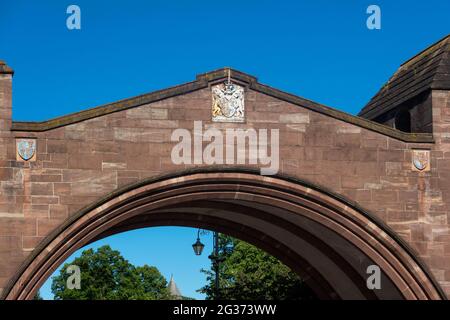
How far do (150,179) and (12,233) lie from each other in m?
2.72

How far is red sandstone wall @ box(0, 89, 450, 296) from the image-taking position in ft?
66.4

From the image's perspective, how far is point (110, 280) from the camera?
59.7 m

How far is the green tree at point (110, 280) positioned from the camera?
5859 cm

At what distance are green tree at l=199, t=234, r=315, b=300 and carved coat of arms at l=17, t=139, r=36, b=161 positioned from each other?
9994 mm

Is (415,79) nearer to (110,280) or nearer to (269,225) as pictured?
(269,225)

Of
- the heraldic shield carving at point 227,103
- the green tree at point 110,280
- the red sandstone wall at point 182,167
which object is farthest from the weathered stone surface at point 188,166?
the green tree at point 110,280

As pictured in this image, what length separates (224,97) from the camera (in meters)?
21.5

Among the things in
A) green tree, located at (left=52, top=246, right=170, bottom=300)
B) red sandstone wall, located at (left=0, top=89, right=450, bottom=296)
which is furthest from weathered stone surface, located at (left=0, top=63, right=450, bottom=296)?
green tree, located at (left=52, top=246, right=170, bottom=300)

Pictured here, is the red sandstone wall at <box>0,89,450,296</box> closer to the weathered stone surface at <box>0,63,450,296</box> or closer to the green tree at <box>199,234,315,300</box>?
the weathered stone surface at <box>0,63,450,296</box>

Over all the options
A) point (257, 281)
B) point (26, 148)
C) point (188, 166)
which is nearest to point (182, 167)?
point (188, 166)

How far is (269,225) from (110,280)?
3631cm

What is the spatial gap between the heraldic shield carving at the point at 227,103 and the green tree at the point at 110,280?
123ft
